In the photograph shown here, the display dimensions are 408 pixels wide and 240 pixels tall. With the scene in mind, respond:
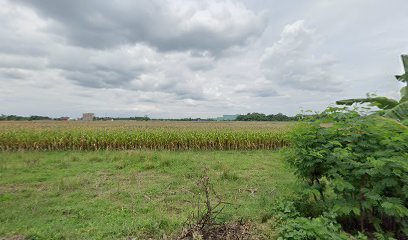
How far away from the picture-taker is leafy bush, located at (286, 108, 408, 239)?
352cm

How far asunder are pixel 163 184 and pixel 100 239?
11.1 ft

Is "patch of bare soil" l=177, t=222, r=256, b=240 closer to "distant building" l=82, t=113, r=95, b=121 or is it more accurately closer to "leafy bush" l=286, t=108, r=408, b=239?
"leafy bush" l=286, t=108, r=408, b=239

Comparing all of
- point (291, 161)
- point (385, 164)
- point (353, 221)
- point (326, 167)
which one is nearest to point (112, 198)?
point (291, 161)

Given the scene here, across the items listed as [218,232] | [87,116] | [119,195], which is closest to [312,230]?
[218,232]

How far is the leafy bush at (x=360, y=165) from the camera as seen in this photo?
352 centimetres

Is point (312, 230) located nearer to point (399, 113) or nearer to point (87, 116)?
point (399, 113)

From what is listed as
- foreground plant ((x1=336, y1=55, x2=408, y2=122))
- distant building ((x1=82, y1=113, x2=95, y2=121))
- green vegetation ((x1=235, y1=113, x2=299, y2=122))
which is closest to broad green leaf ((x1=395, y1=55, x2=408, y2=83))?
foreground plant ((x1=336, y1=55, x2=408, y2=122))

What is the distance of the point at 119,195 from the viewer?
6074 mm

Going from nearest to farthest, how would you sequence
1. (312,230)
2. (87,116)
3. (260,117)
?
(312,230), (87,116), (260,117)

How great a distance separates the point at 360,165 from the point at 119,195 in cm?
559

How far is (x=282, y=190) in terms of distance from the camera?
6.54m

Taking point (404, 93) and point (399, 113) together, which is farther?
point (404, 93)

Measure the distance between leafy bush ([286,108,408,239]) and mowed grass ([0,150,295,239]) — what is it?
4.82 feet

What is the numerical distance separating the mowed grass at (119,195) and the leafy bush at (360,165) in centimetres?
147
